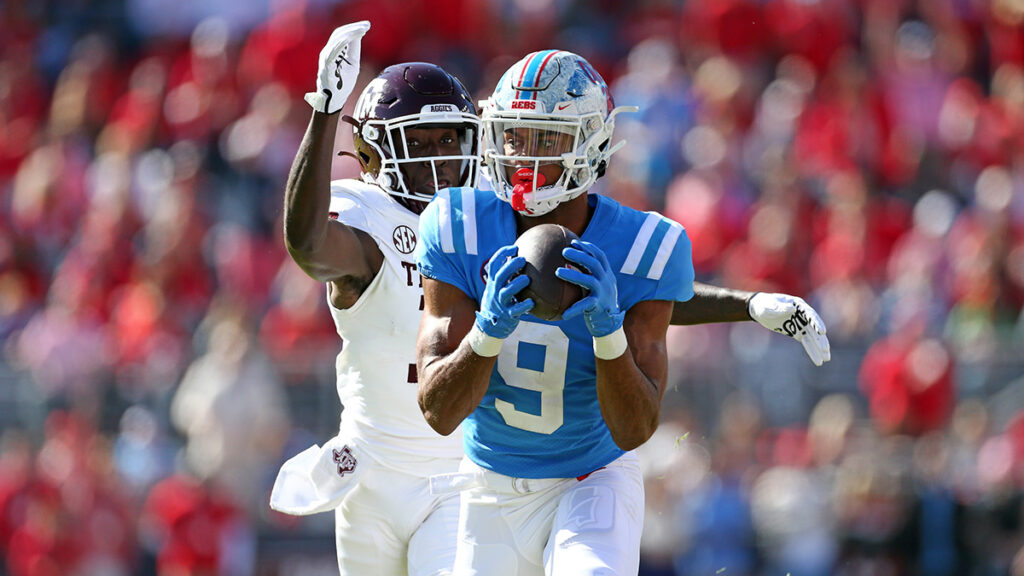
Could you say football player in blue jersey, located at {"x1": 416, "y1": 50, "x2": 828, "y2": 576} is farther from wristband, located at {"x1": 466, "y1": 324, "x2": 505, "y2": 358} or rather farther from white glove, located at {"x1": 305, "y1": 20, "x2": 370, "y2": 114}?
white glove, located at {"x1": 305, "y1": 20, "x2": 370, "y2": 114}

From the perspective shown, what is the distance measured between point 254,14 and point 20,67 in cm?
202

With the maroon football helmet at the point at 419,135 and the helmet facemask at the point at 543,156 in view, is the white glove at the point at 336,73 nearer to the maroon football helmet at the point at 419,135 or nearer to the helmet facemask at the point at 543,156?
the maroon football helmet at the point at 419,135

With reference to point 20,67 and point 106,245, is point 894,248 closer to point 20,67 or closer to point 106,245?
point 106,245

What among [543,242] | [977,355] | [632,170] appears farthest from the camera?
[632,170]

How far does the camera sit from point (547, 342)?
356cm

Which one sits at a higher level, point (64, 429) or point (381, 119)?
point (381, 119)

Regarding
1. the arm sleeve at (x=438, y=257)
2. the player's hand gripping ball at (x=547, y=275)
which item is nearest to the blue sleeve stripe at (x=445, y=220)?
the arm sleeve at (x=438, y=257)

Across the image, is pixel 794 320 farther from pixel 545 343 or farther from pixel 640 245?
pixel 545 343

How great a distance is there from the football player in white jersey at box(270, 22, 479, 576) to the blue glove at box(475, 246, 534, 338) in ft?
3.16

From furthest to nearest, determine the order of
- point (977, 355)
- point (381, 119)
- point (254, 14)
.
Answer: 1. point (254, 14)
2. point (977, 355)
3. point (381, 119)

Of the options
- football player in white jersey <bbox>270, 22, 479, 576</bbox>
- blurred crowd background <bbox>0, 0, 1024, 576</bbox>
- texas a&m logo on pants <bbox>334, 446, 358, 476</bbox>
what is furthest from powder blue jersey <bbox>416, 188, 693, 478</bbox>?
blurred crowd background <bbox>0, 0, 1024, 576</bbox>

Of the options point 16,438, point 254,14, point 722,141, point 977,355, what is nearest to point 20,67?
point 254,14

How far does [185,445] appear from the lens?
330 inches

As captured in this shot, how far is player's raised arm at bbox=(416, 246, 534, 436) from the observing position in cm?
325
